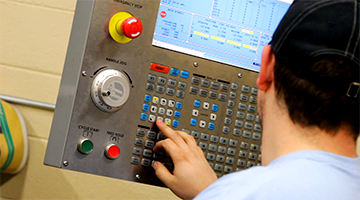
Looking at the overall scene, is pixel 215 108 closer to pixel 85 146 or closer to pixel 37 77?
pixel 85 146

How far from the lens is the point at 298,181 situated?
456mm

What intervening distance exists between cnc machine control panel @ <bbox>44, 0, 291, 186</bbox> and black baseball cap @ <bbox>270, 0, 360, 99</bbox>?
0.29 meters

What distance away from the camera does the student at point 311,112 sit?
0.46m

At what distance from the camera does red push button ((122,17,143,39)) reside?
2.38 ft

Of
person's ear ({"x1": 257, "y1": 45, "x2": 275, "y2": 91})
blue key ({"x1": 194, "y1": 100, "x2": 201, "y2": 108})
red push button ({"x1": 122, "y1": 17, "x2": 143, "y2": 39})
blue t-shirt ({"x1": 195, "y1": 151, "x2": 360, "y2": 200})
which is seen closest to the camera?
blue t-shirt ({"x1": 195, "y1": 151, "x2": 360, "y2": 200})

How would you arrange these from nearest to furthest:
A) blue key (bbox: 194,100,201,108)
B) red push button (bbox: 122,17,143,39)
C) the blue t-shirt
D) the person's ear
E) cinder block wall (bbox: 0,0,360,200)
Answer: the blue t-shirt → the person's ear → red push button (bbox: 122,17,143,39) → blue key (bbox: 194,100,201,108) → cinder block wall (bbox: 0,0,360,200)

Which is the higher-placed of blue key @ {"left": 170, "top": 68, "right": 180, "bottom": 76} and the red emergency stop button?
blue key @ {"left": 170, "top": 68, "right": 180, "bottom": 76}

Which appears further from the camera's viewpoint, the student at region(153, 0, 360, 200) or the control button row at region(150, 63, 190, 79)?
the control button row at region(150, 63, 190, 79)

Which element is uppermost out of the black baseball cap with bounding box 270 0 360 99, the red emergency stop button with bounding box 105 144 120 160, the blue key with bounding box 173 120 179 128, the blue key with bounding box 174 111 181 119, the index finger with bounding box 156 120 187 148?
the black baseball cap with bounding box 270 0 360 99

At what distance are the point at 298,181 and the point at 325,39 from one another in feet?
0.70

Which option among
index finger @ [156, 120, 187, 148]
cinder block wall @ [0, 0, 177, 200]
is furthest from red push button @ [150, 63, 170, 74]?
cinder block wall @ [0, 0, 177, 200]

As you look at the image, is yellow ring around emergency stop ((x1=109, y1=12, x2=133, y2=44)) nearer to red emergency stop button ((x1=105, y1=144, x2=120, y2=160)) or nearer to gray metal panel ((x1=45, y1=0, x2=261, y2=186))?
gray metal panel ((x1=45, y1=0, x2=261, y2=186))

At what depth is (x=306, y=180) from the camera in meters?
0.46

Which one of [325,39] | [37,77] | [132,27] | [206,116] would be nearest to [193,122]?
[206,116]
